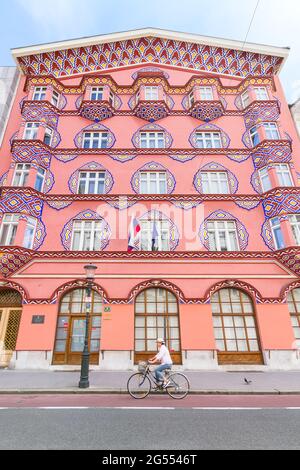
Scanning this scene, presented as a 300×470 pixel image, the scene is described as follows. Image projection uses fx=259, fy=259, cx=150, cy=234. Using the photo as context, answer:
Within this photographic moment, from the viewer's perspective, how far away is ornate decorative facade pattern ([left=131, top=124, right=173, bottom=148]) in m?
19.0

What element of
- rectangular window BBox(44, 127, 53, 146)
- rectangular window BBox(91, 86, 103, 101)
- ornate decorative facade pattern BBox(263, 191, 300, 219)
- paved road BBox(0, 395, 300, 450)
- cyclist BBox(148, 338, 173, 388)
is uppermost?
rectangular window BBox(91, 86, 103, 101)

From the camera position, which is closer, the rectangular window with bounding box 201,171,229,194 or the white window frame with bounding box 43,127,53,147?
the rectangular window with bounding box 201,171,229,194

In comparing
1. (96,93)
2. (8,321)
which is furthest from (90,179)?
(8,321)

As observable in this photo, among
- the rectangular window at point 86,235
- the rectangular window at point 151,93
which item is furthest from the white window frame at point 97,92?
the rectangular window at point 86,235

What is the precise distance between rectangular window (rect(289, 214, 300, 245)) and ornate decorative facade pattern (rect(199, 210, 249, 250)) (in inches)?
Answer: 106

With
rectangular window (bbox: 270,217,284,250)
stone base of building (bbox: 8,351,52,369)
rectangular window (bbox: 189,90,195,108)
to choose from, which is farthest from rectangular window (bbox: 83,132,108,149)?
stone base of building (bbox: 8,351,52,369)

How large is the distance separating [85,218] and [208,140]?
10.9 m

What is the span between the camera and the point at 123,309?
14.3 m

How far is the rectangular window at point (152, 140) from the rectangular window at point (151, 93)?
10.2ft

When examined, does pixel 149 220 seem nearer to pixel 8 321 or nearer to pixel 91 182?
pixel 91 182

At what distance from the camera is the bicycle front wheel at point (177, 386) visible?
8398 mm

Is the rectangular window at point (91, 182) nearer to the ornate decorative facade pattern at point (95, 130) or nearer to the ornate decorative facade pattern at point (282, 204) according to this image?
the ornate decorative facade pattern at point (95, 130)

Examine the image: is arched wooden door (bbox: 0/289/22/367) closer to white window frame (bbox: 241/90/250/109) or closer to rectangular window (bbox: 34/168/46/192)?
rectangular window (bbox: 34/168/46/192)

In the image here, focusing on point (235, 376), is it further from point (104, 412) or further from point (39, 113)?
point (39, 113)
